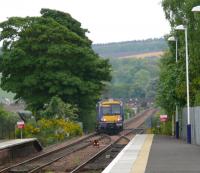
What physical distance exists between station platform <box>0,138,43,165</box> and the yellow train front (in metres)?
27.0

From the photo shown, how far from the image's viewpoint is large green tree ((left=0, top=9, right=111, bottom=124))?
67125 mm

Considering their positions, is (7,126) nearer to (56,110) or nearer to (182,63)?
(56,110)

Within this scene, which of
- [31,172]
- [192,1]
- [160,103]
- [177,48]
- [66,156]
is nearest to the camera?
[31,172]

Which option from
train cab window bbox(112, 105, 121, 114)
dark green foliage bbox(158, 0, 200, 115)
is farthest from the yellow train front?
dark green foliage bbox(158, 0, 200, 115)

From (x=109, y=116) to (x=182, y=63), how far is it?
18830 mm

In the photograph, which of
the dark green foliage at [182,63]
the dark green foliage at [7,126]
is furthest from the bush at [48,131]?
the dark green foliage at [182,63]

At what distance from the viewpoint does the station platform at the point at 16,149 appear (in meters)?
31.7

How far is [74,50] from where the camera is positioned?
68.1 m

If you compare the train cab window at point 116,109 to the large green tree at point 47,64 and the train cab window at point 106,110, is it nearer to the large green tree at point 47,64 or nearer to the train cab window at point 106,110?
the train cab window at point 106,110

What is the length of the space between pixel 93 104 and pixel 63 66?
6483mm

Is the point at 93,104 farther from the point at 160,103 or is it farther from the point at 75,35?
the point at 160,103

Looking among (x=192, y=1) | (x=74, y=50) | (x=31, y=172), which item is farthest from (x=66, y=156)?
(x=74, y=50)

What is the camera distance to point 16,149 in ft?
116

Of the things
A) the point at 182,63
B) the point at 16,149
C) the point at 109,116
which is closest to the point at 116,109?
the point at 109,116
